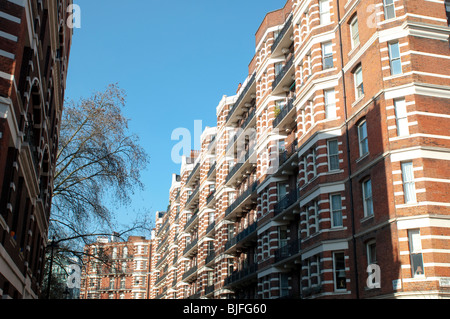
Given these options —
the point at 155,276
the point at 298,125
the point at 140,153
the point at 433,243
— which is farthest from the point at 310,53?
the point at 155,276

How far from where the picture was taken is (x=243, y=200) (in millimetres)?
46875

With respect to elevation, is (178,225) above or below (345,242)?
above

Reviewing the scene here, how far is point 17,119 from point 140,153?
15.3m

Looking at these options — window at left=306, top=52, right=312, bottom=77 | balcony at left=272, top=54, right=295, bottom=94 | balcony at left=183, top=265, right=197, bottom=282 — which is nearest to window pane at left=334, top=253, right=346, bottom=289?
window at left=306, top=52, right=312, bottom=77

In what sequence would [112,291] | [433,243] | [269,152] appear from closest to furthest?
[433,243] < [269,152] < [112,291]

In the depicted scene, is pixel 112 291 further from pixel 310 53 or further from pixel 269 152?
pixel 310 53

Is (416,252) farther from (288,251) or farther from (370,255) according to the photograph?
(288,251)

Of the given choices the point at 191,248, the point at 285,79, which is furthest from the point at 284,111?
Result: the point at 191,248

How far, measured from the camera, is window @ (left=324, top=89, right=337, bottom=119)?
32219 mm

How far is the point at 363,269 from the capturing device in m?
27.1

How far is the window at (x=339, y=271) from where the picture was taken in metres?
28.7

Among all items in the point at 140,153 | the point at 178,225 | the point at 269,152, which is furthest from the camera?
the point at 178,225

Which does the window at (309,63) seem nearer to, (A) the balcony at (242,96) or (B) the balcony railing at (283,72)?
(B) the balcony railing at (283,72)

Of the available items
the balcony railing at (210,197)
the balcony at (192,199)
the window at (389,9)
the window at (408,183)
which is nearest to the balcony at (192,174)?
the balcony at (192,199)
